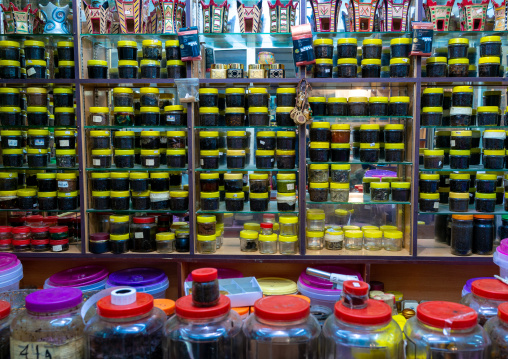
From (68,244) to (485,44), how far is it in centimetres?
343

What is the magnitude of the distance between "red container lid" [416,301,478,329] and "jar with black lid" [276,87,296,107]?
2183 mm

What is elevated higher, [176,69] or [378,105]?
[176,69]

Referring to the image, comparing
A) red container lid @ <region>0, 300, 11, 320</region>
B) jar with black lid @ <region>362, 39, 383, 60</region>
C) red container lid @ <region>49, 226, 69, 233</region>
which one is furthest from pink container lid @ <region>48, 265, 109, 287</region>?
jar with black lid @ <region>362, 39, 383, 60</region>

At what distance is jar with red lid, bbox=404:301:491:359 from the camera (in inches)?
36.0

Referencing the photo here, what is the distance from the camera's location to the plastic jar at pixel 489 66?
9.46 feet

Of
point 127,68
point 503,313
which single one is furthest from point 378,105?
point 503,313

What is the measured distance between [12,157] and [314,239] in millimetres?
2367

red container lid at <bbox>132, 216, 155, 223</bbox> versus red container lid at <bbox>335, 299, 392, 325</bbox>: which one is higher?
red container lid at <bbox>335, 299, 392, 325</bbox>

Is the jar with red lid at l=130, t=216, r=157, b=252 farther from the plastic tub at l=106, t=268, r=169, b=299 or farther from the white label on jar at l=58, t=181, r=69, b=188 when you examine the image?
the white label on jar at l=58, t=181, r=69, b=188

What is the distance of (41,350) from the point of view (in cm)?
95

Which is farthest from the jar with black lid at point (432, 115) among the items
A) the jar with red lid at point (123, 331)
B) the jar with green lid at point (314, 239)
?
the jar with red lid at point (123, 331)

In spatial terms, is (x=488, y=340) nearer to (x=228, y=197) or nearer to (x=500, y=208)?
(x=228, y=197)

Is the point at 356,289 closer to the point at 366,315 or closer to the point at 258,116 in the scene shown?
the point at 366,315

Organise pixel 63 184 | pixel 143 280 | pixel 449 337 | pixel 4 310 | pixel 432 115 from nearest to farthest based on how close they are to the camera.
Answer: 1. pixel 449 337
2. pixel 4 310
3. pixel 143 280
4. pixel 432 115
5. pixel 63 184
